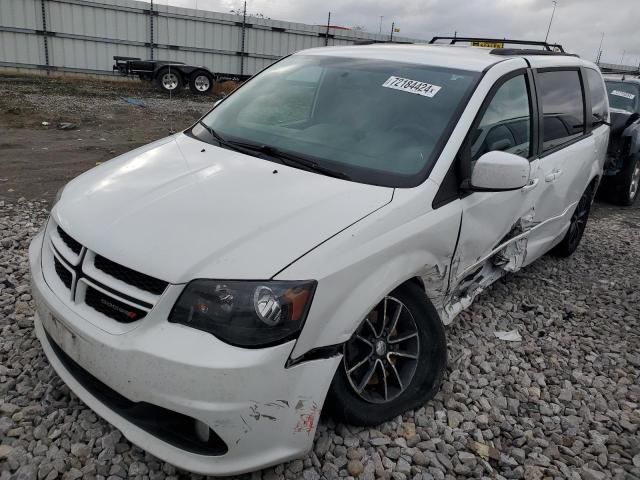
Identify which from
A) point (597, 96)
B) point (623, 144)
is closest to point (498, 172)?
point (597, 96)

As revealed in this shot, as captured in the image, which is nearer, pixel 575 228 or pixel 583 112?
pixel 583 112

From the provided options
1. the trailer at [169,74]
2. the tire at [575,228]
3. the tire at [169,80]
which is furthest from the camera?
the tire at [169,80]

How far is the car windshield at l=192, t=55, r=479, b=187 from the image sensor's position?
267 cm

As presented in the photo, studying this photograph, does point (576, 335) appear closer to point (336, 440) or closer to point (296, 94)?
point (336, 440)

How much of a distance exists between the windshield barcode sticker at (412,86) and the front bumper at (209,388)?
1.65 meters

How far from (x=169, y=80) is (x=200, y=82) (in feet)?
3.28

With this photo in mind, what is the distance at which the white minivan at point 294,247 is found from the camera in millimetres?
1924

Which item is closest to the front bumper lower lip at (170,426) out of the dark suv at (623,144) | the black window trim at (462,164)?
the black window trim at (462,164)

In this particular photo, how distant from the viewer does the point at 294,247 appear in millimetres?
2033

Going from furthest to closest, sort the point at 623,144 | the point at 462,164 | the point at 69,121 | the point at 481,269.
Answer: the point at 69,121
the point at 623,144
the point at 481,269
the point at 462,164

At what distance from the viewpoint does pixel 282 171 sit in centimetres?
264

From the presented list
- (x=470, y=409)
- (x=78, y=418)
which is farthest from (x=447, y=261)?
(x=78, y=418)

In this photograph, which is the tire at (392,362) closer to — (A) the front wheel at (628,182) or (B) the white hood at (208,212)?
(B) the white hood at (208,212)

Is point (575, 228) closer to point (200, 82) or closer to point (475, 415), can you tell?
point (475, 415)
